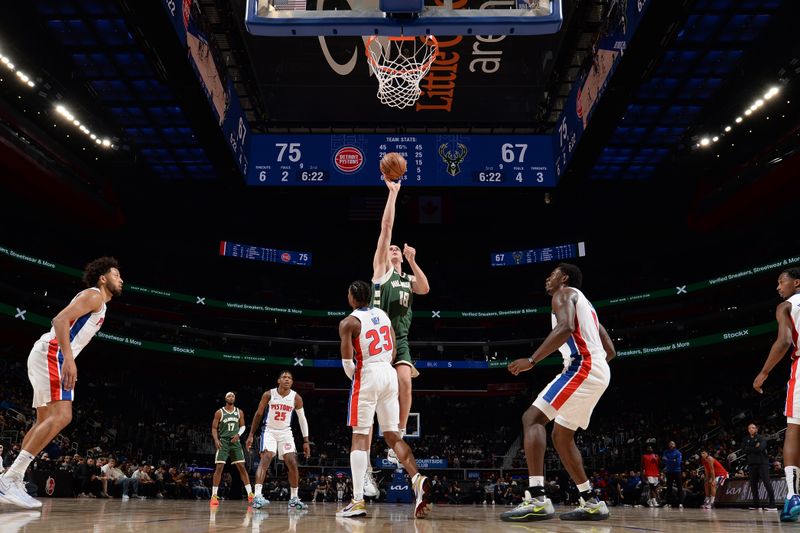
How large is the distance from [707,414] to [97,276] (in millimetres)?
22154

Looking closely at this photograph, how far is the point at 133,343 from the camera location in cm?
2433

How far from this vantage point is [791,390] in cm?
549

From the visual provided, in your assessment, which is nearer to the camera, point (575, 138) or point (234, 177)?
point (575, 138)

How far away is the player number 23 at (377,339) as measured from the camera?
5.58 m

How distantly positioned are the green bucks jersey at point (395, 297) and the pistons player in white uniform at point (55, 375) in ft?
8.64

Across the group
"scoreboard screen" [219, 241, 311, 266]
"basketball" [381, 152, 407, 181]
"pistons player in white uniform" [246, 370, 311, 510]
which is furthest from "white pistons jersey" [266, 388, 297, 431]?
"scoreboard screen" [219, 241, 311, 266]

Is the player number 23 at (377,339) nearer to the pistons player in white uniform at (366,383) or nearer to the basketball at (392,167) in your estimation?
the pistons player in white uniform at (366,383)

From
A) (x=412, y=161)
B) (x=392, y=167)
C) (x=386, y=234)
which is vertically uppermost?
(x=412, y=161)

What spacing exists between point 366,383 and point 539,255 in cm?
2305

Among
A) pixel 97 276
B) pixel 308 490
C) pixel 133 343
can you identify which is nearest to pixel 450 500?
pixel 308 490

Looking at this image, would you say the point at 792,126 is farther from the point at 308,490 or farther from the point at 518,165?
the point at 308,490

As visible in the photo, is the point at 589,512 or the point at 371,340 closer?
the point at 589,512

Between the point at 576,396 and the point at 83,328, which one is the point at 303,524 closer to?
the point at 576,396

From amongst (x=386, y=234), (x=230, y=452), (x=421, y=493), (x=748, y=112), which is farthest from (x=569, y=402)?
(x=748, y=112)
